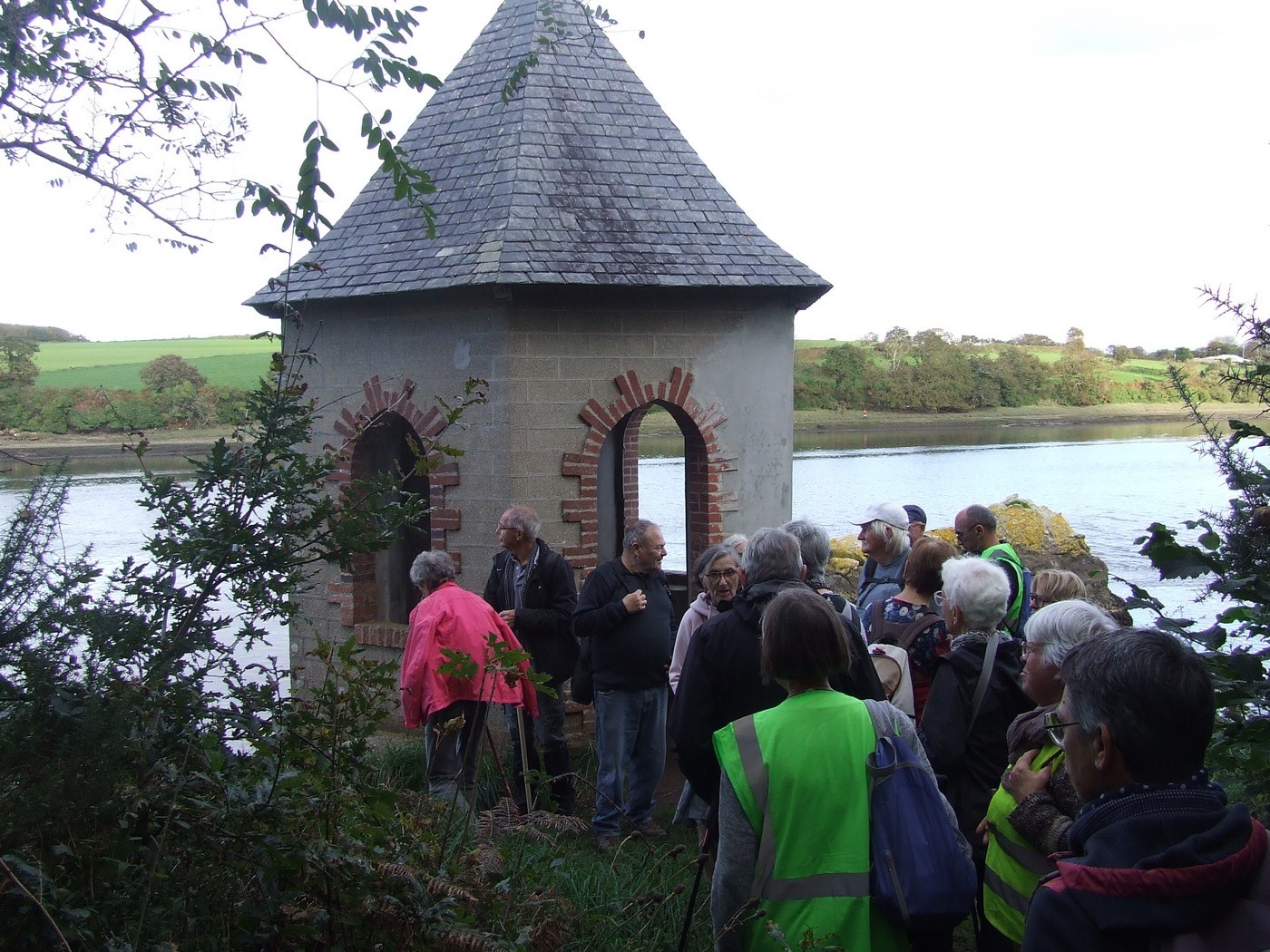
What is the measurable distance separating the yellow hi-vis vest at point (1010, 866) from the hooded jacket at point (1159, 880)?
1309mm

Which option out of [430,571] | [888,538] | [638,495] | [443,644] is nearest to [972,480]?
[638,495]

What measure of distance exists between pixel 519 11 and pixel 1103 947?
9.24 metres

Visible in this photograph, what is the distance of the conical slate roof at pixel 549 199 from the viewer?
795 centimetres

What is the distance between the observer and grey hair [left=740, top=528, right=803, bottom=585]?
4.16 metres

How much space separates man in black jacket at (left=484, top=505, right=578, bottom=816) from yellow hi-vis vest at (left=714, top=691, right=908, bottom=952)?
3.51m

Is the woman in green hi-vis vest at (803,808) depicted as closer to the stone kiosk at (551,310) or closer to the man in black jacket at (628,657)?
the man in black jacket at (628,657)

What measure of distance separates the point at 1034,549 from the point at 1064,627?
26.4 ft

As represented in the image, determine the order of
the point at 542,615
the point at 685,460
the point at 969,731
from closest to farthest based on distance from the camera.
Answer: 1. the point at 969,731
2. the point at 542,615
3. the point at 685,460

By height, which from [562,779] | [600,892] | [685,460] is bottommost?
[562,779]

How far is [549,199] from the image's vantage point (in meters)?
8.23

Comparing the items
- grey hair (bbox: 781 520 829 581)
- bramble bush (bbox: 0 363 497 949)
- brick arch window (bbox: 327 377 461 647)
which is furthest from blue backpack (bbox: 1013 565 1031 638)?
brick arch window (bbox: 327 377 461 647)

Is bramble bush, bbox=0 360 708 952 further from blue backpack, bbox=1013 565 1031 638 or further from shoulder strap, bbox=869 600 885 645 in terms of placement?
blue backpack, bbox=1013 565 1031 638

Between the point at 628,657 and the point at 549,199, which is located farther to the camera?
the point at 549,199

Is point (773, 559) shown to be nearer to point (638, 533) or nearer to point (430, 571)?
point (638, 533)
